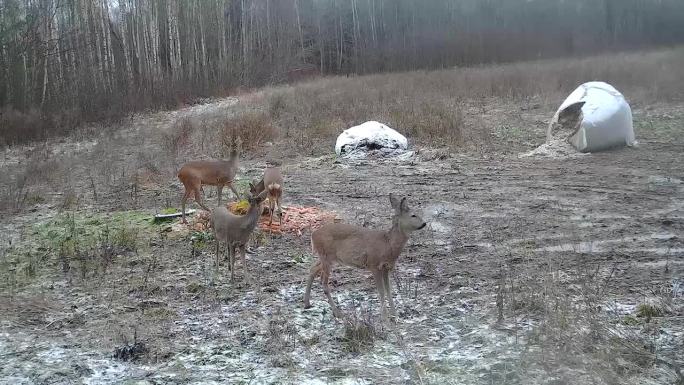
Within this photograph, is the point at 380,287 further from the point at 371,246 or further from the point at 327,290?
the point at 327,290

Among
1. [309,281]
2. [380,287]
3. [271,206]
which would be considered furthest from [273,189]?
[380,287]

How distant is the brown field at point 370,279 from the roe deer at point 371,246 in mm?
328

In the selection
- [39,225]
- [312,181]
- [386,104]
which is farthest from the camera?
[386,104]

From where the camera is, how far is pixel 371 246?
5422 millimetres

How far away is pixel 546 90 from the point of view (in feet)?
64.1

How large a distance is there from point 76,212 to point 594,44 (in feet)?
41.7

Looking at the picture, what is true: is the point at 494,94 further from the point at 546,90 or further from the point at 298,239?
the point at 298,239

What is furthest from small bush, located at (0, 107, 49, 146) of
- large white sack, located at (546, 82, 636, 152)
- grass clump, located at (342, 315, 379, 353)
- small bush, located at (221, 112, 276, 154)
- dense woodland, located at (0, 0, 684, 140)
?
grass clump, located at (342, 315, 379, 353)

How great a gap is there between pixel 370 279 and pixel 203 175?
3373 mm

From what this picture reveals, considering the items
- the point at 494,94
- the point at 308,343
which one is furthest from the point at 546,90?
the point at 308,343

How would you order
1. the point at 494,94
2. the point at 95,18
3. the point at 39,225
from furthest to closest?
the point at 95,18, the point at 494,94, the point at 39,225

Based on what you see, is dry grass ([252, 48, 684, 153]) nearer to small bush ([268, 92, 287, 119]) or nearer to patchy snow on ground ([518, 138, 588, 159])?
small bush ([268, 92, 287, 119])

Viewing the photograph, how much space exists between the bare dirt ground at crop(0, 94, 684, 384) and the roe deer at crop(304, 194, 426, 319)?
0.97 feet

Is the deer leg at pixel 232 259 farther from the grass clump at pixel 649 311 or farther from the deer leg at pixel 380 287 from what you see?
the grass clump at pixel 649 311
